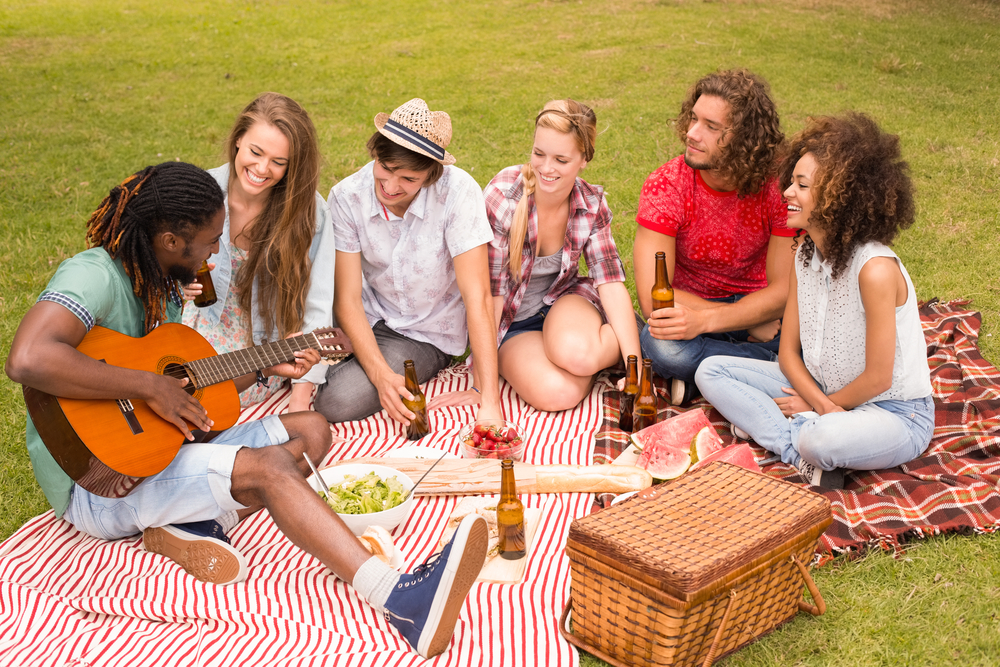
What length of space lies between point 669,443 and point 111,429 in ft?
8.39

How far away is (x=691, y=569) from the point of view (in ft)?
8.83

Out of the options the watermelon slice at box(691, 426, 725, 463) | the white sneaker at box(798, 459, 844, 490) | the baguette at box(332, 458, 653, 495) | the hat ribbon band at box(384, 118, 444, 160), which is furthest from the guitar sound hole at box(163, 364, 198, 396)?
the white sneaker at box(798, 459, 844, 490)

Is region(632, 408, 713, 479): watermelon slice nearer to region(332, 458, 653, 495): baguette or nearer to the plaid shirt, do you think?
region(332, 458, 653, 495): baguette

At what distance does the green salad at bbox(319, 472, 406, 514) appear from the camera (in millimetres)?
3691

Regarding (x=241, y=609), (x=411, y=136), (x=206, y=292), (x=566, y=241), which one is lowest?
(x=241, y=609)

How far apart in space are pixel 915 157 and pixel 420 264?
6.17m

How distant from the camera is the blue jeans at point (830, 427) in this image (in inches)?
157

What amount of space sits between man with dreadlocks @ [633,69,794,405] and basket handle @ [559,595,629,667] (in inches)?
75.5

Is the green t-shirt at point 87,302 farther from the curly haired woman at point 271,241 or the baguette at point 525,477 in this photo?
the baguette at point 525,477

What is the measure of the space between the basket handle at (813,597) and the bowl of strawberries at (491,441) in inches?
62.8

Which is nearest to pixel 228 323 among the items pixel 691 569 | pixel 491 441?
pixel 491 441

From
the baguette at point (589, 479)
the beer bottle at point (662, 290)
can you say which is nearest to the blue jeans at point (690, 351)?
the beer bottle at point (662, 290)

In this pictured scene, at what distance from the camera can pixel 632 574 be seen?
110 inches

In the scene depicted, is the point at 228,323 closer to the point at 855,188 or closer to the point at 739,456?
the point at 739,456
